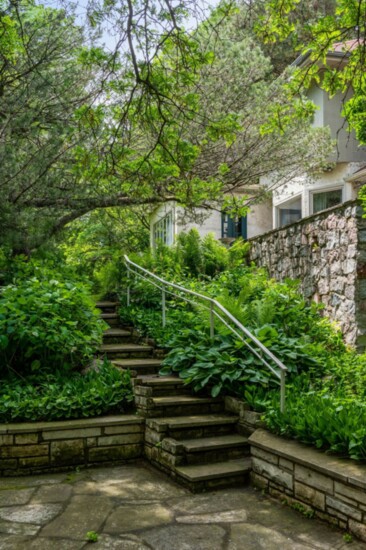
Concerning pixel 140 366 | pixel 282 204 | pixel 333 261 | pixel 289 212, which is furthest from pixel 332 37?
pixel 289 212

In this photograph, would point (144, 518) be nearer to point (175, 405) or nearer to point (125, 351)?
point (175, 405)

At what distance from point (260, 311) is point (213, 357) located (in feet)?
4.73

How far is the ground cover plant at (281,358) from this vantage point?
406 centimetres

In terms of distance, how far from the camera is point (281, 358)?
19.0 feet

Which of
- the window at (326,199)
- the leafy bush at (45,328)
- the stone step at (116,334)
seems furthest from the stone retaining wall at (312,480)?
the window at (326,199)

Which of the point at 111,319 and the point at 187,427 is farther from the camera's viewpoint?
the point at 111,319

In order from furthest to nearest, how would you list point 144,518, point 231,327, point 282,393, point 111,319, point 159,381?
point 111,319, point 231,327, point 159,381, point 282,393, point 144,518

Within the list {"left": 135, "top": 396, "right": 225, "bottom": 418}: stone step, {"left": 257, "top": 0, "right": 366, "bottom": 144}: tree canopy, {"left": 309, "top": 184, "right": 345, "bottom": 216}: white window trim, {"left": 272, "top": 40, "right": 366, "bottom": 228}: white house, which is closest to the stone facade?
{"left": 257, "top": 0, "right": 366, "bottom": 144}: tree canopy

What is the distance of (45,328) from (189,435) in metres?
2.00

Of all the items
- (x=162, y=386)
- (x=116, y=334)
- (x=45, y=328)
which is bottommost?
(x=162, y=386)

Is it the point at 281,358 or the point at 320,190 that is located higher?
the point at 320,190

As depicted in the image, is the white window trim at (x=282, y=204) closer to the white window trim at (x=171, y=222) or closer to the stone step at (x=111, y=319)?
the white window trim at (x=171, y=222)

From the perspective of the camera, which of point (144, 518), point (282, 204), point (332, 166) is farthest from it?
point (282, 204)

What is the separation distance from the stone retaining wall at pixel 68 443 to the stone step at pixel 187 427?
211 millimetres
